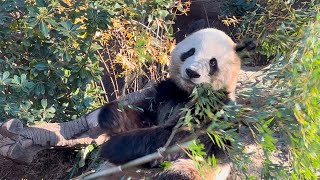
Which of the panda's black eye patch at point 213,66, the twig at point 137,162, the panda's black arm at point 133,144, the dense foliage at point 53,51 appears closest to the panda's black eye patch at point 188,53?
the panda's black eye patch at point 213,66

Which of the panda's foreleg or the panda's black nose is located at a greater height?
the panda's black nose

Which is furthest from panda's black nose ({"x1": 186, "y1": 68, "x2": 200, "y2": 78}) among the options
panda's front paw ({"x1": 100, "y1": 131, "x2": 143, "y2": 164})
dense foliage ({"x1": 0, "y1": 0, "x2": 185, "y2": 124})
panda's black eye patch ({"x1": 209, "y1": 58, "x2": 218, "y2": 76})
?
panda's front paw ({"x1": 100, "y1": 131, "x2": 143, "y2": 164})

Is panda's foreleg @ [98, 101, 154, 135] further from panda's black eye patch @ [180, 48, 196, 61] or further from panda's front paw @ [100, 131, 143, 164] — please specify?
panda's black eye patch @ [180, 48, 196, 61]

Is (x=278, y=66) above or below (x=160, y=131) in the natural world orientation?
above

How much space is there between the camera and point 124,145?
14.4 feet

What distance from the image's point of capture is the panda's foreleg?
185 inches

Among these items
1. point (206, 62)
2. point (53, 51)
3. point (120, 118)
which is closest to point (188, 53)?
point (206, 62)

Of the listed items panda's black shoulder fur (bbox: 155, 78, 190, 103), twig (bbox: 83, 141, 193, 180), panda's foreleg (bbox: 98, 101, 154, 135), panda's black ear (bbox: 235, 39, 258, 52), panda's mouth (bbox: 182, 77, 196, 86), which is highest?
panda's black ear (bbox: 235, 39, 258, 52)

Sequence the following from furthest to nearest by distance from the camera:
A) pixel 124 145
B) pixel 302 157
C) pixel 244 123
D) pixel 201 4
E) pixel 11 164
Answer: pixel 201 4
pixel 11 164
pixel 124 145
pixel 244 123
pixel 302 157

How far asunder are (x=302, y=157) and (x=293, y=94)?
1.25ft

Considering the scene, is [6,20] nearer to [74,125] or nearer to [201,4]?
[74,125]

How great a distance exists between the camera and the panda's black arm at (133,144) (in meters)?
4.38

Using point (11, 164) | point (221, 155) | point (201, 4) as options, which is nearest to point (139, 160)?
point (221, 155)

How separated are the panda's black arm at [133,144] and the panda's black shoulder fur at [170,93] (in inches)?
18.3
